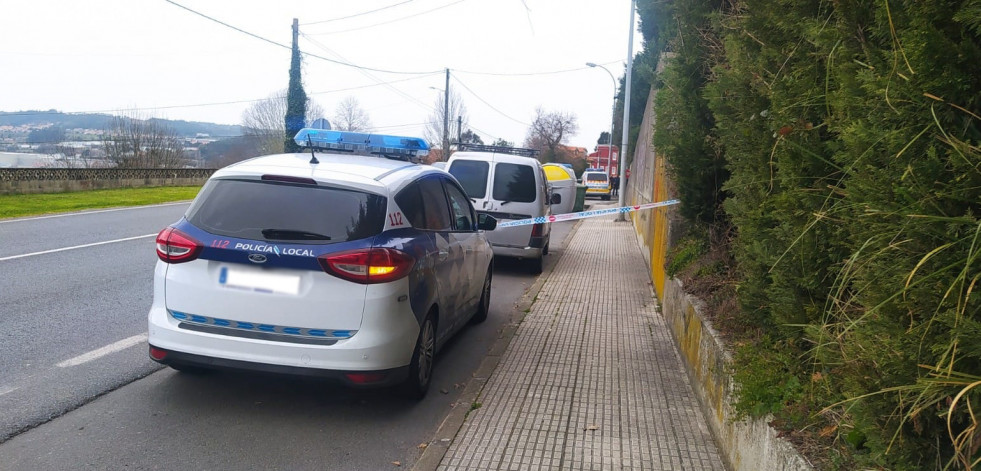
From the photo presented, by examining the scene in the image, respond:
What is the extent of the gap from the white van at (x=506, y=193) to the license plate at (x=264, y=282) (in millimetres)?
7110

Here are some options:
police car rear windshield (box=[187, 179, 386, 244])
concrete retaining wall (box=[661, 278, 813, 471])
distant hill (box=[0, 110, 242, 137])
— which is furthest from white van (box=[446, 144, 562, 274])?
distant hill (box=[0, 110, 242, 137])

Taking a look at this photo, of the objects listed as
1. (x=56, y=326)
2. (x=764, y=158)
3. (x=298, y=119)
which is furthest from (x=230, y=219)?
(x=298, y=119)

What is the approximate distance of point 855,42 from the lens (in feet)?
9.50

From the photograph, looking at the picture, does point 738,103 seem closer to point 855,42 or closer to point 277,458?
point 855,42

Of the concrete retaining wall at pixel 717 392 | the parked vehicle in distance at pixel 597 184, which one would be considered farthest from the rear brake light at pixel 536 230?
the parked vehicle in distance at pixel 597 184

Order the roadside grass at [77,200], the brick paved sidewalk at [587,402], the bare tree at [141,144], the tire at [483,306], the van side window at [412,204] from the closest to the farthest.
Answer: the brick paved sidewalk at [587,402] → the van side window at [412,204] → the tire at [483,306] → the roadside grass at [77,200] → the bare tree at [141,144]

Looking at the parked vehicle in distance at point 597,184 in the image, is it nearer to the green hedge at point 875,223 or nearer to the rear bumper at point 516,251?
the rear bumper at point 516,251

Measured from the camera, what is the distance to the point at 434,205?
20.0 feet

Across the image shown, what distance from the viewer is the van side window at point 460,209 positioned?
6.70 metres

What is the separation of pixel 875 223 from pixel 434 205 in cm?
414

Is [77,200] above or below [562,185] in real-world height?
below

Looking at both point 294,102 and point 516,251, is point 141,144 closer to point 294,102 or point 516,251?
point 294,102

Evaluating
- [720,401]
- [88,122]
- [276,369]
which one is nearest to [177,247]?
[276,369]

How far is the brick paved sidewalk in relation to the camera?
14.1 feet
